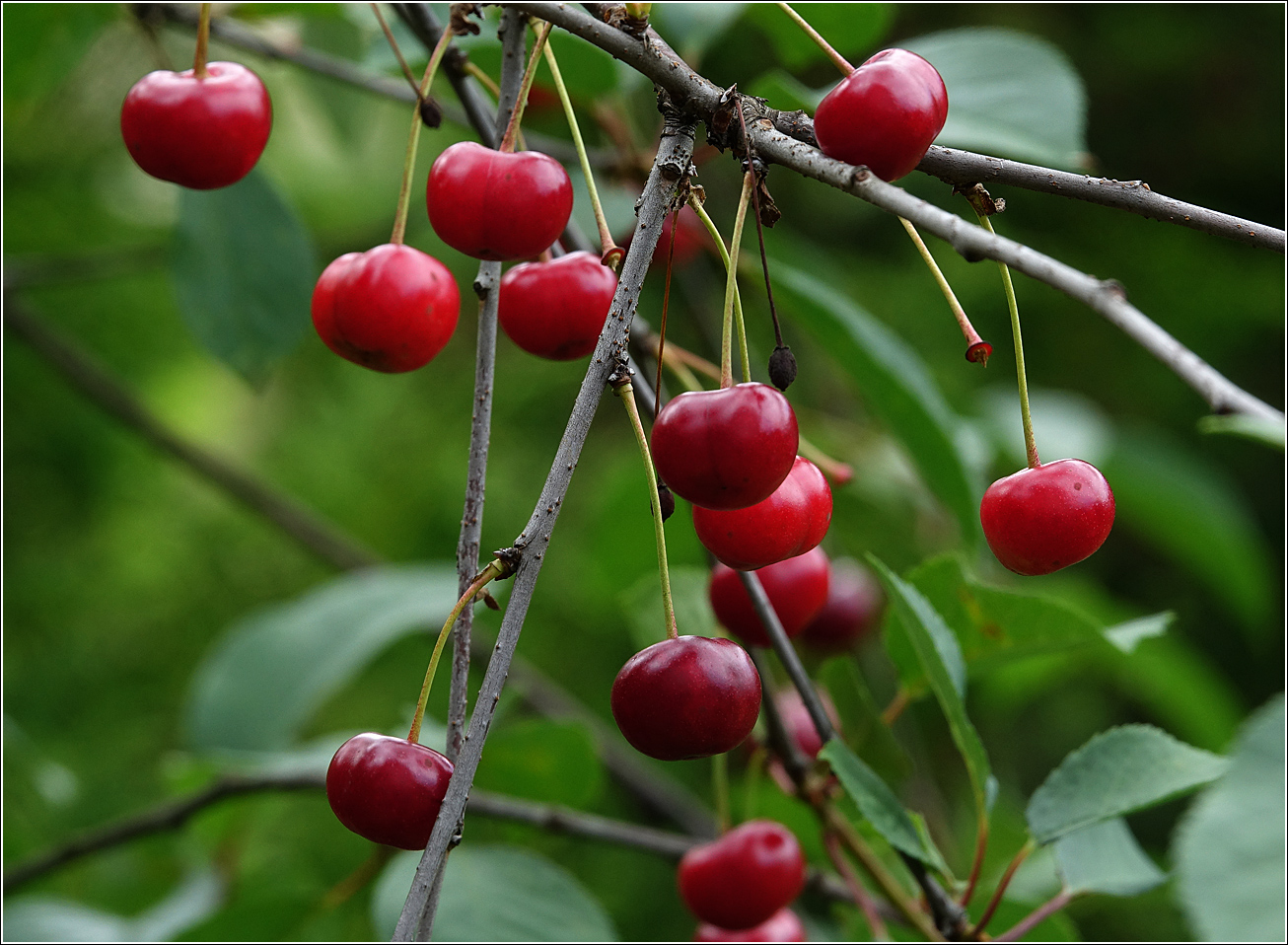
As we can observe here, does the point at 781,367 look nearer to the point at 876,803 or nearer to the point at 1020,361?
the point at 1020,361

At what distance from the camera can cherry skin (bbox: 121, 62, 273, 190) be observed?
0.49 m

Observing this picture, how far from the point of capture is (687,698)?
1.36ft

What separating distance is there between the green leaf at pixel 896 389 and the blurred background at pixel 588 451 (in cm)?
16

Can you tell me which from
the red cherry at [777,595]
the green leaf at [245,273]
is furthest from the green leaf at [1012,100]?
the green leaf at [245,273]

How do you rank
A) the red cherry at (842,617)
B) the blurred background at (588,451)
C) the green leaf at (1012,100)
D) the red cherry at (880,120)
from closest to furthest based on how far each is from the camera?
the red cherry at (880,120) < the green leaf at (1012,100) < the red cherry at (842,617) < the blurred background at (588,451)

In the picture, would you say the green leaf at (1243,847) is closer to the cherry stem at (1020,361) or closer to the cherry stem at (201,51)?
the cherry stem at (1020,361)

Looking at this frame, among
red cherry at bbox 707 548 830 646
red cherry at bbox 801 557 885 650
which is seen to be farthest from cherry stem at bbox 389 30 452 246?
red cherry at bbox 801 557 885 650

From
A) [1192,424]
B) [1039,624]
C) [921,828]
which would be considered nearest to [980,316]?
[1192,424]

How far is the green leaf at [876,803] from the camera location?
574mm

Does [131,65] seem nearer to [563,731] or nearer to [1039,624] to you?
[563,731]

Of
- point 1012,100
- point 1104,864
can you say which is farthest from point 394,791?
point 1012,100

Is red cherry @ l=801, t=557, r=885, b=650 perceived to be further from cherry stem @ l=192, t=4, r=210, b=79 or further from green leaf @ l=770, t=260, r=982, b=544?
cherry stem @ l=192, t=4, r=210, b=79

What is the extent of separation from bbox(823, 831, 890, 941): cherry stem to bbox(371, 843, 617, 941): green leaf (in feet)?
0.55

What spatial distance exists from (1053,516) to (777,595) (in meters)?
0.27
